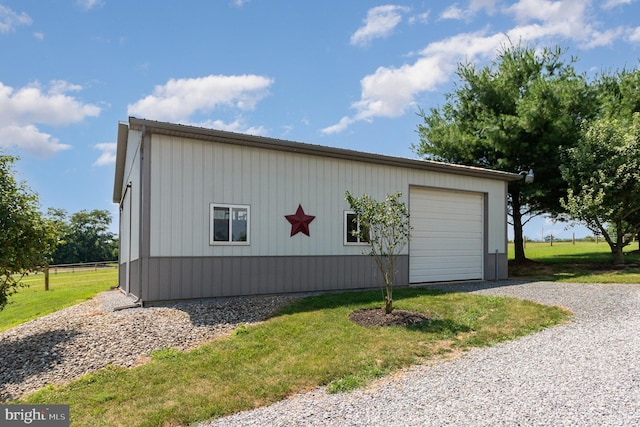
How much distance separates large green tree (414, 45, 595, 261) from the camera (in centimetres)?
1599

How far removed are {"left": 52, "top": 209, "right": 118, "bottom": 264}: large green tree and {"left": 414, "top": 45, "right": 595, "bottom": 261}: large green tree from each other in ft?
155

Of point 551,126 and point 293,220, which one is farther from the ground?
point 551,126

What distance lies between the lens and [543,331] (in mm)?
6375

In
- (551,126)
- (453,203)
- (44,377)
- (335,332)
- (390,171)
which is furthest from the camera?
(551,126)

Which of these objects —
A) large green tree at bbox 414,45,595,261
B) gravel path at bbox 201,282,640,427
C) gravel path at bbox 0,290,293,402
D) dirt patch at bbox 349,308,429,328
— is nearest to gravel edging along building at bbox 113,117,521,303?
gravel path at bbox 0,290,293,402

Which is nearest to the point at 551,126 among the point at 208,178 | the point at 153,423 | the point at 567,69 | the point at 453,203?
the point at 567,69

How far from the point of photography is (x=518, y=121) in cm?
1603

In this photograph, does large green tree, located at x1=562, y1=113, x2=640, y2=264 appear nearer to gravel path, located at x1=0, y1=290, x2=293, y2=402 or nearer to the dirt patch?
the dirt patch

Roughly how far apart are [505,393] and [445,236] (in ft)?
27.1

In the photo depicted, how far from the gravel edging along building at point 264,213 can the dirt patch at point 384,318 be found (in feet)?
8.94

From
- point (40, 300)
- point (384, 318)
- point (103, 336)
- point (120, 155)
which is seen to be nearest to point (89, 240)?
point (40, 300)

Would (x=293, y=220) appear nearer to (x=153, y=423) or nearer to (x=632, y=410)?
(x=153, y=423)

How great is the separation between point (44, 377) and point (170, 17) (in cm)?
808

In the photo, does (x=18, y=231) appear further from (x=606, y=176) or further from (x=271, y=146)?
(x=606, y=176)
